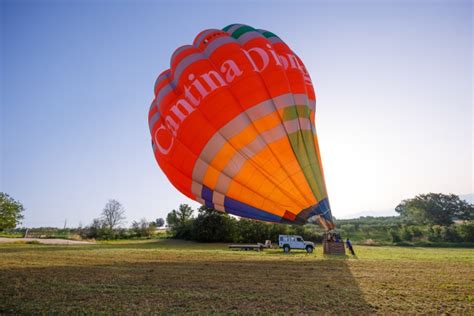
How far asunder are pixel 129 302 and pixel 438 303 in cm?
677

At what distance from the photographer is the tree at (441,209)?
173ft

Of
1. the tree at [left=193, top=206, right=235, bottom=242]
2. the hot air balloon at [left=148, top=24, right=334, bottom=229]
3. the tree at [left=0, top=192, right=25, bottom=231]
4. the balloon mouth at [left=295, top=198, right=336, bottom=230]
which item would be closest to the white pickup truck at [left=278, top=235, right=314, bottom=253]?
the hot air balloon at [left=148, top=24, right=334, bottom=229]

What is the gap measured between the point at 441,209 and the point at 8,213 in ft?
241

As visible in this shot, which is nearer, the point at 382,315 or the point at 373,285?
the point at 382,315

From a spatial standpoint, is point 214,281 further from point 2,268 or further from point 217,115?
point 2,268

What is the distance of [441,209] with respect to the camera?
180 ft

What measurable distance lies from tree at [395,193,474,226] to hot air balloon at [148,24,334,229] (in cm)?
5526

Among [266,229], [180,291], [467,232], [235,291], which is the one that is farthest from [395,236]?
[180,291]

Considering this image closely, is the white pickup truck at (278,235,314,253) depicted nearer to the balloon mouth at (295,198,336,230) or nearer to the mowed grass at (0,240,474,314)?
the balloon mouth at (295,198,336,230)

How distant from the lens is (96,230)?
49.7 metres

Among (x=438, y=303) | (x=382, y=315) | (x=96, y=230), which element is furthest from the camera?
(x=96, y=230)

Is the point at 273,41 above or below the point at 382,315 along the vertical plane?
above

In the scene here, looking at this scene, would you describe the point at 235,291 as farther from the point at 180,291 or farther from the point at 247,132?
the point at 247,132

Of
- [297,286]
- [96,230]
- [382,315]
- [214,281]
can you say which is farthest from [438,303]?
[96,230]
